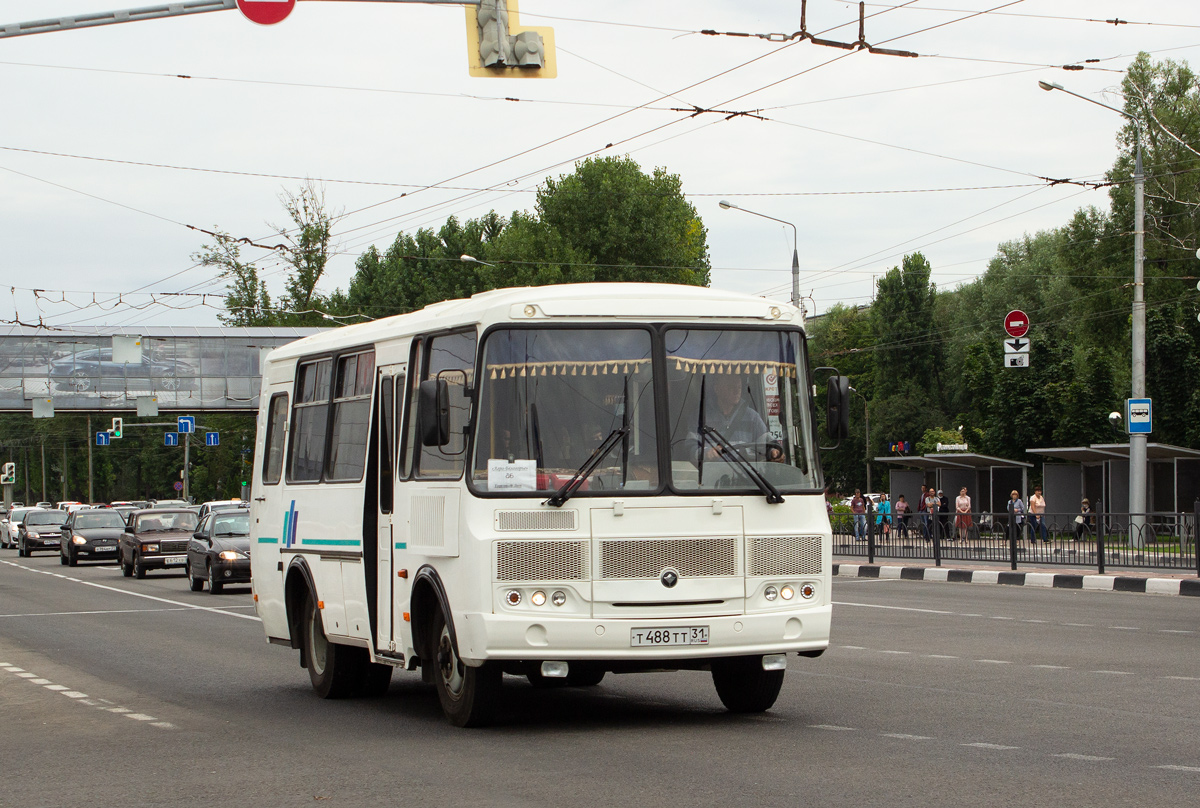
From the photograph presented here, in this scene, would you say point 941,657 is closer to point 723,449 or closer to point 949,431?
point 723,449

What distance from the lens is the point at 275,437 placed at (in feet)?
42.7

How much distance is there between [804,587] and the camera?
31.4 feet

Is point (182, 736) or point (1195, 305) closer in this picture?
point (182, 736)

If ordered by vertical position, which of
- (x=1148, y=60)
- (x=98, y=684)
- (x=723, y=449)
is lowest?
(x=98, y=684)

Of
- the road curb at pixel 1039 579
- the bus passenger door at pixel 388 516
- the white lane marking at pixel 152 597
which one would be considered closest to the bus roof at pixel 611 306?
the bus passenger door at pixel 388 516

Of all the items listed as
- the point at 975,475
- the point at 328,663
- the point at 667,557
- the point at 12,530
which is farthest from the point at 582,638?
the point at 12,530

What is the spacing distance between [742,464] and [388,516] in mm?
2539

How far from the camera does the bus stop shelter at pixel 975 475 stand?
3866 cm

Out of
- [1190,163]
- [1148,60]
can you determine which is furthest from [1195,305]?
[1148,60]

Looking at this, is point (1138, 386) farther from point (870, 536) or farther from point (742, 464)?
point (742, 464)

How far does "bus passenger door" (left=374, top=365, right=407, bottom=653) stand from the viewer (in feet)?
34.1

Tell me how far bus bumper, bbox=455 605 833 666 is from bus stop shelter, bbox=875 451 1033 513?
29.4 m

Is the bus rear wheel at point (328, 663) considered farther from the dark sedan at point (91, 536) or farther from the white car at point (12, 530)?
the white car at point (12, 530)

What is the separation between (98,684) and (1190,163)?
1983 inches
